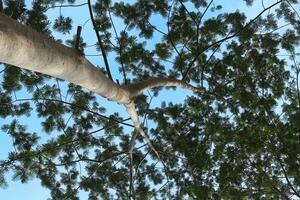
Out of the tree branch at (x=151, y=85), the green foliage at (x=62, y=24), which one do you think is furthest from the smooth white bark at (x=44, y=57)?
the green foliage at (x=62, y=24)

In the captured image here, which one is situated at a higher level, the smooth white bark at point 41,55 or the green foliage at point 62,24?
the green foliage at point 62,24

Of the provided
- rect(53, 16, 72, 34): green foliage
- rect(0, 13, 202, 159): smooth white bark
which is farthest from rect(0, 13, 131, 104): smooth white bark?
rect(53, 16, 72, 34): green foliage

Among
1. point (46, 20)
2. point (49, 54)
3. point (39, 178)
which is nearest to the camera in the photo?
point (49, 54)

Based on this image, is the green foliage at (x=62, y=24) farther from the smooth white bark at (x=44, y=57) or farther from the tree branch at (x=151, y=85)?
the smooth white bark at (x=44, y=57)

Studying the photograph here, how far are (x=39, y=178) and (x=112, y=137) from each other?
1.37 m

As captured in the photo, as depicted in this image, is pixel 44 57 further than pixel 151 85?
No

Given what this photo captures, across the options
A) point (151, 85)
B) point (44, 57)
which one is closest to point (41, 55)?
point (44, 57)

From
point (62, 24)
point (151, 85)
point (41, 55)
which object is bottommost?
point (41, 55)

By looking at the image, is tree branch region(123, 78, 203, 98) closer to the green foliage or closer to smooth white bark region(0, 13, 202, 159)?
smooth white bark region(0, 13, 202, 159)

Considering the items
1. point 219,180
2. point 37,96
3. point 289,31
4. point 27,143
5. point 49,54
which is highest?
point 289,31

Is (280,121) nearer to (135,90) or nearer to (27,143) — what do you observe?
(135,90)

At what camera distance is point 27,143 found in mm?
6730

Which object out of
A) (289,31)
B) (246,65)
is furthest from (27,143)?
(289,31)

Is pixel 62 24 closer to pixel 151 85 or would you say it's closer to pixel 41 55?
pixel 151 85
